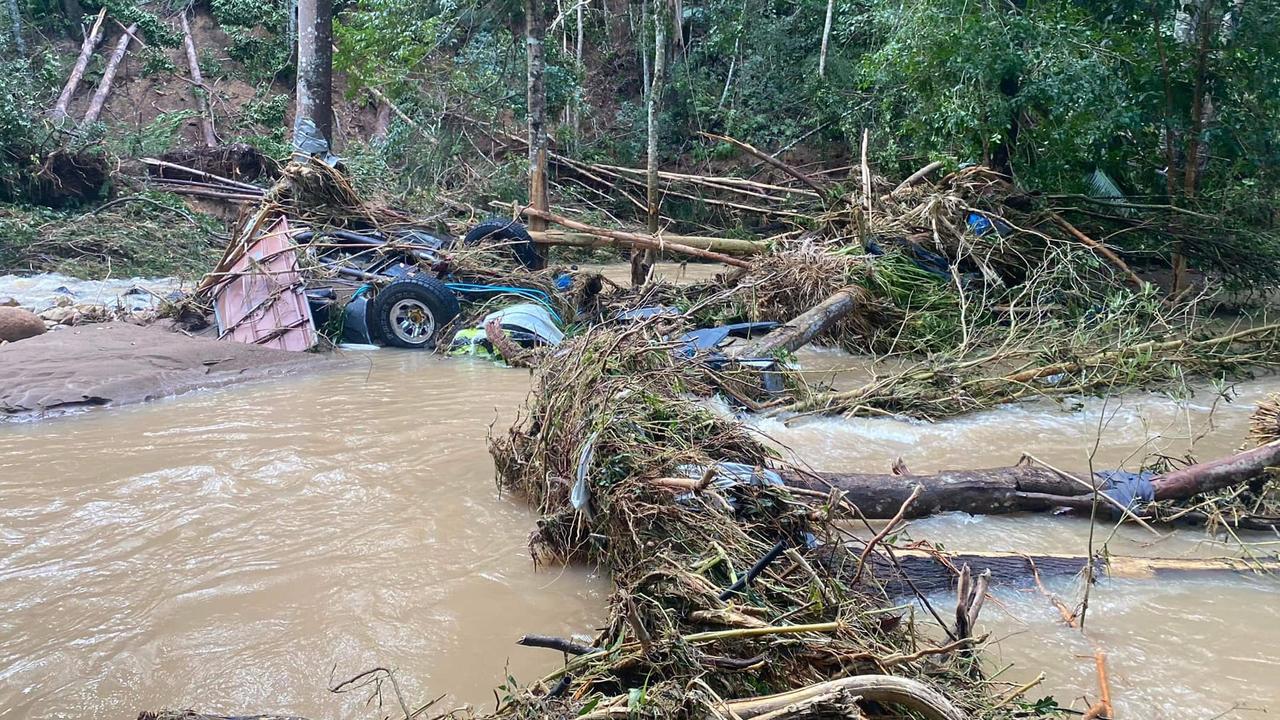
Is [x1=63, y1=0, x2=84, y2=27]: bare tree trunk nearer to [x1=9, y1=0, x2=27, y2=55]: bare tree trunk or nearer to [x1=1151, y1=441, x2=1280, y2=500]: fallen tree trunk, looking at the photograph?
[x1=9, y1=0, x2=27, y2=55]: bare tree trunk

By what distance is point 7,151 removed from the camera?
12.8 meters

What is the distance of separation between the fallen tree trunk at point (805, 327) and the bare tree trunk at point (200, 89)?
14645 mm

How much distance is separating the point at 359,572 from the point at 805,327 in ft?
15.5

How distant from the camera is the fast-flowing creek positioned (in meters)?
2.90

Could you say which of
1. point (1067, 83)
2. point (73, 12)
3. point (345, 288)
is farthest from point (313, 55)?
point (1067, 83)

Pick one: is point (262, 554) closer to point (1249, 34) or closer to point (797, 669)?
point (797, 669)

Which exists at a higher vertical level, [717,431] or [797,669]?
[717,431]

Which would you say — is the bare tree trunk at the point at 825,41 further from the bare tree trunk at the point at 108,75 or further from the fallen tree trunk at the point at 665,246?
the bare tree trunk at the point at 108,75

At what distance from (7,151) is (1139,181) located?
52.2ft

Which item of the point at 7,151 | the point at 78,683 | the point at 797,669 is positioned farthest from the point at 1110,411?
the point at 7,151

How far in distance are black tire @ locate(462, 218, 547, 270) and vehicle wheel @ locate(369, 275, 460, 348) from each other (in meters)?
1.20

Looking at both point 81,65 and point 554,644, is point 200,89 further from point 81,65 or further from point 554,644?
point 554,644

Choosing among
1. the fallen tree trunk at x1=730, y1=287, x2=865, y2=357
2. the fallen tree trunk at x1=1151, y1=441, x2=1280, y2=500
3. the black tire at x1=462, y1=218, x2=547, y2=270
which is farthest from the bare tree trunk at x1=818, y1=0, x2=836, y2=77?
the fallen tree trunk at x1=1151, y1=441, x2=1280, y2=500

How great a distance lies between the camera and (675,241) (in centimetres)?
984
